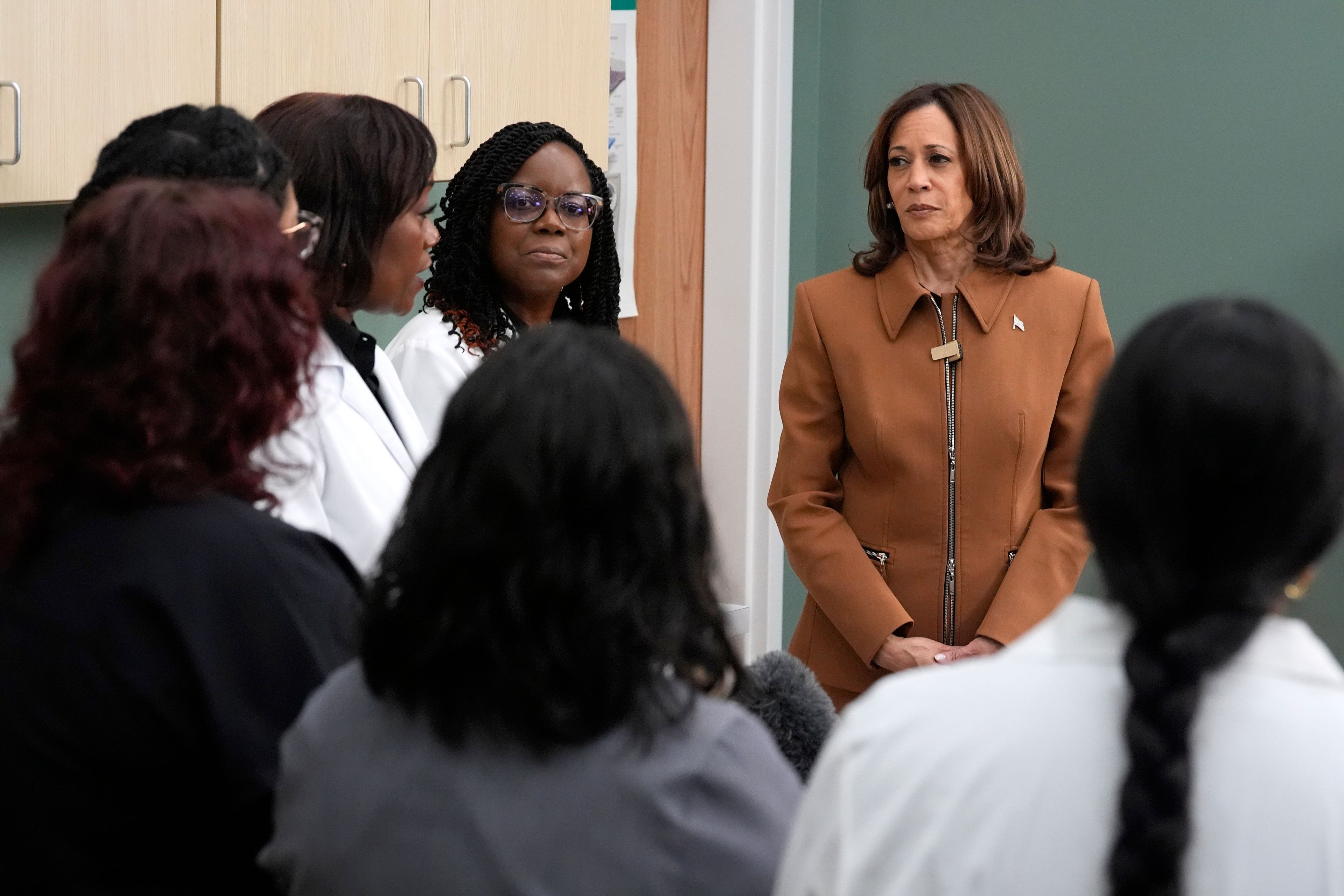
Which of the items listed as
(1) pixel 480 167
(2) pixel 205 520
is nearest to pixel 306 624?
(2) pixel 205 520

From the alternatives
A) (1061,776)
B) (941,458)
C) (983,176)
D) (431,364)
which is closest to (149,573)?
(1061,776)

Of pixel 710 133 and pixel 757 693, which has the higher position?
pixel 710 133

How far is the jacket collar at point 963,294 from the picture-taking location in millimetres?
2141

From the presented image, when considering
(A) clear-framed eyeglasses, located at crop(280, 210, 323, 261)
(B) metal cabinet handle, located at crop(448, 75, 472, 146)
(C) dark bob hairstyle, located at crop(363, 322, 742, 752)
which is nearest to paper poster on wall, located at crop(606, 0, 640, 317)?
(B) metal cabinet handle, located at crop(448, 75, 472, 146)

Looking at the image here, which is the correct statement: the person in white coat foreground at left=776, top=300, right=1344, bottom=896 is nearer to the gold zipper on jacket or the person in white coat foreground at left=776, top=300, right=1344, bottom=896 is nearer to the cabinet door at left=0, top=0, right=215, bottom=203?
the gold zipper on jacket

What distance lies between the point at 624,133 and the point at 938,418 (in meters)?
1.73

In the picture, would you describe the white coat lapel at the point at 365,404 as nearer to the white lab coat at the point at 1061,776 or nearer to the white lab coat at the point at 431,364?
the white lab coat at the point at 431,364

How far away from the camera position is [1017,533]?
211 cm

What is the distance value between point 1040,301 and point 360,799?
1566 mm

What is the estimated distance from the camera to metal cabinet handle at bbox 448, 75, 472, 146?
248cm

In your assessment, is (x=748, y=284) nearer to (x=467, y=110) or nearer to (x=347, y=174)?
(x=467, y=110)

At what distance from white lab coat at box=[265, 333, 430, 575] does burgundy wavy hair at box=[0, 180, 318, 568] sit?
34 cm

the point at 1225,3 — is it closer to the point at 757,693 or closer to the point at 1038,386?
the point at 1038,386

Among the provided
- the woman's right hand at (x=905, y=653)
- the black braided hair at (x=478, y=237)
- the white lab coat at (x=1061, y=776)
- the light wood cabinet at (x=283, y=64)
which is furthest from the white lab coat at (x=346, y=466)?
the woman's right hand at (x=905, y=653)
